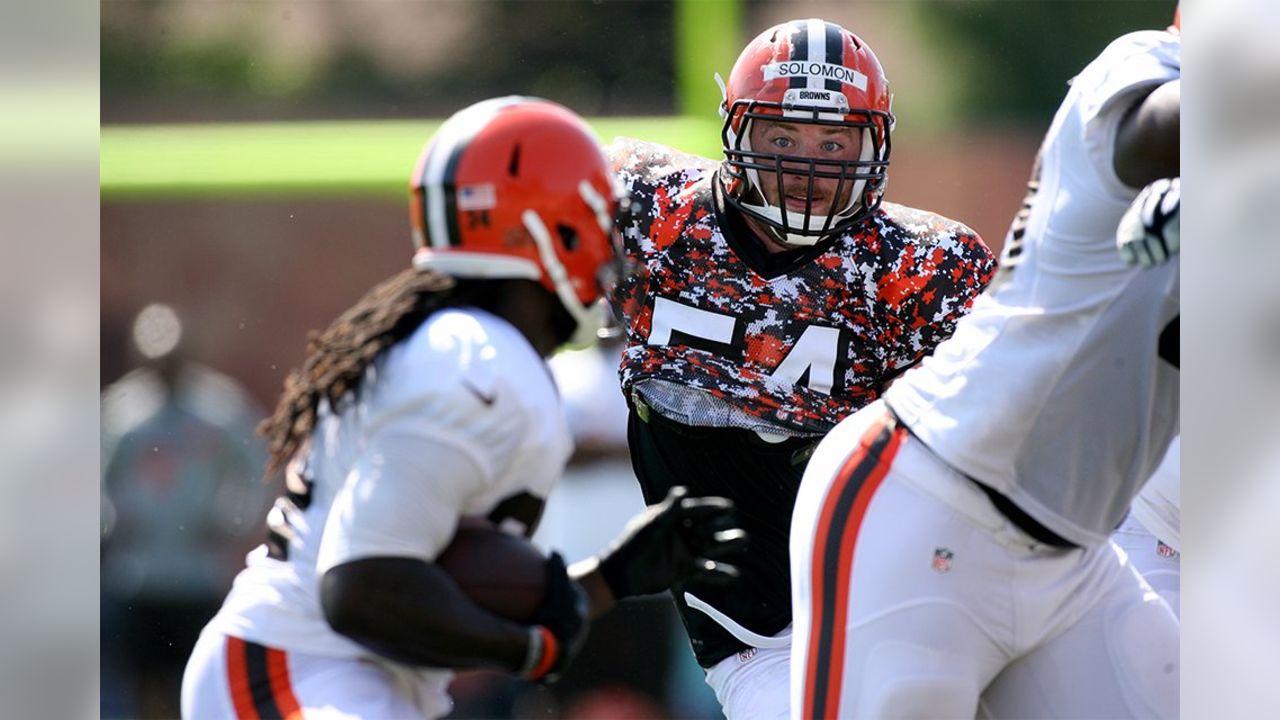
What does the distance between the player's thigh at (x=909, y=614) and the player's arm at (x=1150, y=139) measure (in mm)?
519

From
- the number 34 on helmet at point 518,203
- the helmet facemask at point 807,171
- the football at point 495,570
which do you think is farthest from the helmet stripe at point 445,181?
the helmet facemask at point 807,171

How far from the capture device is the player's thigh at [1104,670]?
229cm

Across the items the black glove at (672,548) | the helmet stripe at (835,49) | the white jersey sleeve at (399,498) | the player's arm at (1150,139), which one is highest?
the helmet stripe at (835,49)

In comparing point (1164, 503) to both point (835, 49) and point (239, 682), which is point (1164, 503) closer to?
point (835, 49)

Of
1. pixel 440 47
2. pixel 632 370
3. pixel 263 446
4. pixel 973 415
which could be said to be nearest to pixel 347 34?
pixel 440 47

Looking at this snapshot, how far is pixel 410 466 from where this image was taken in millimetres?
1926

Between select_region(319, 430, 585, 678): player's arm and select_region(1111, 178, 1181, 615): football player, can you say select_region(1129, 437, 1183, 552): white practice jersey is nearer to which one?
select_region(1111, 178, 1181, 615): football player

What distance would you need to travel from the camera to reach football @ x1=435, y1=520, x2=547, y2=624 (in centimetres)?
205

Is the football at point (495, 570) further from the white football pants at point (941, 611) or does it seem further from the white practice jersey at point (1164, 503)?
Answer: the white practice jersey at point (1164, 503)

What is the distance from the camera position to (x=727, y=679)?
3232 mm

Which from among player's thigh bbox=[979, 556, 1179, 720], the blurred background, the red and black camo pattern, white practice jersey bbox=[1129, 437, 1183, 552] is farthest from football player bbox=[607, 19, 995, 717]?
the blurred background

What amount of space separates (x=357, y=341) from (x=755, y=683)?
4.55 feet

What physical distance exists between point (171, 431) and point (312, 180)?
35.7 inches

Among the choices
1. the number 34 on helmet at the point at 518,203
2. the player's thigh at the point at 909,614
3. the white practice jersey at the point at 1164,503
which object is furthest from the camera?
the white practice jersey at the point at 1164,503
